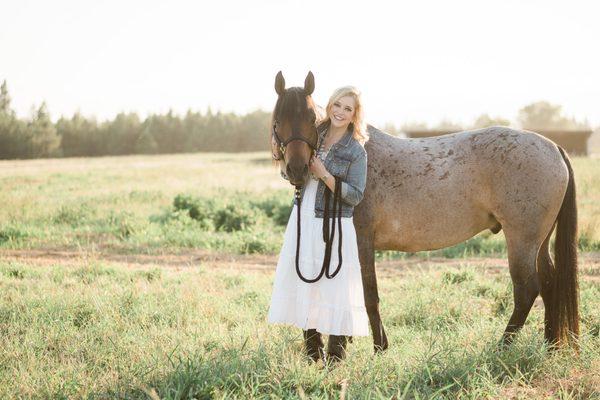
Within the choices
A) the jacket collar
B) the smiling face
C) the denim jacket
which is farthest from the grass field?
the smiling face

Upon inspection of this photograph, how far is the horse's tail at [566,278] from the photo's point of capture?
4.00 meters

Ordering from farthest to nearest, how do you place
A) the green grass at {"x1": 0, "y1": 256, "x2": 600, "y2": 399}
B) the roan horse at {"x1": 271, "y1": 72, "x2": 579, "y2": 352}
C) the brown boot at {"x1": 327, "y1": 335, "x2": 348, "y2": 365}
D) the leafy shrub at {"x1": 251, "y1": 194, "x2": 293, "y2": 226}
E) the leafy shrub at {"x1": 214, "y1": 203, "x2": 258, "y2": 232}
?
1. the leafy shrub at {"x1": 251, "y1": 194, "x2": 293, "y2": 226}
2. the leafy shrub at {"x1": 214, "y1": 203, "x2": 258, "y2": 232}
3. the roan horse at {"x1": 271, "y1": 72, "x2": 579, "y2": 352}
4. the brown boot at {"x1": 327, "y1": 335, "x2": 348, "y2": 365}
5. the green grass at {"x1": 0, "y1": 256, "x2": 600, "y2": 399}

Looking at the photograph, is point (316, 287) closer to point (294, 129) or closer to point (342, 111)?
point (294, 129)

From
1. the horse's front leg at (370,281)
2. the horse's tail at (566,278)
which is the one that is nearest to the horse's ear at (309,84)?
the horse's front leg at (370,281)

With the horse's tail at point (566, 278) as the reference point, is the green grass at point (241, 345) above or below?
below

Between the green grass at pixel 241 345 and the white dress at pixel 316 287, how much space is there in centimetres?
27

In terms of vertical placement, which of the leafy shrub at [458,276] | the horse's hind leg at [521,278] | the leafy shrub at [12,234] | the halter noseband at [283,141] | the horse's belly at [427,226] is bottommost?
the leafy shrub at [458,276]

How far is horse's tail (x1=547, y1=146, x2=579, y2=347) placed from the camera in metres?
4.00

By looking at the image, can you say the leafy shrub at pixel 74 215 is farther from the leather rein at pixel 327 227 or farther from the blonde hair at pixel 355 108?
the blonde hair at pixel 355 108

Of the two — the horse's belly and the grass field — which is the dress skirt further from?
the horse's belly

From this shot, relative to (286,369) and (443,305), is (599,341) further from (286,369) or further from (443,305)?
(286,369)

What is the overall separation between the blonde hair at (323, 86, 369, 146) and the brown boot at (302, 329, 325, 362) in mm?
1425

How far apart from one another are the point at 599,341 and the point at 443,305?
157 centimetres

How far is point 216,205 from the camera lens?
1276 cm
